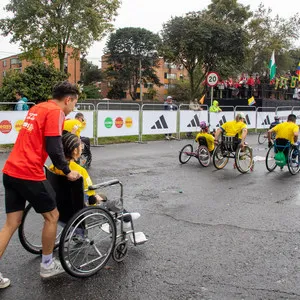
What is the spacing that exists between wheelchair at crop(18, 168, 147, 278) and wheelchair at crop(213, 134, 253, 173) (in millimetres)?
6154

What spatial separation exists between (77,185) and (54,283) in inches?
36.6

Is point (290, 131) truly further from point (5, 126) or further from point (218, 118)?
point (218, 118)

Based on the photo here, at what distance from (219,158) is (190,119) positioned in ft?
23.9

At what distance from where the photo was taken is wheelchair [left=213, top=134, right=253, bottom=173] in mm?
9523

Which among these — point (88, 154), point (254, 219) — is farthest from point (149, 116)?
point (254, 219)

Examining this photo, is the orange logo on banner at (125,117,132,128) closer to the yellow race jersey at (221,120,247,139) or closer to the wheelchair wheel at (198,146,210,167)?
the wheelchair wheel at (198,146,210,167)

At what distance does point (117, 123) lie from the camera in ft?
47.3

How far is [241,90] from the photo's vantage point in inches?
968

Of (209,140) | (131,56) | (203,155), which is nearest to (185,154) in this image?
(203,155)

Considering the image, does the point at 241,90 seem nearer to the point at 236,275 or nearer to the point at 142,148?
the point at 142,148

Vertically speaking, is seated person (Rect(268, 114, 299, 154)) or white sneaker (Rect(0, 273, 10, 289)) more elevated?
seated person (Rect(268, 114, 299, 154))

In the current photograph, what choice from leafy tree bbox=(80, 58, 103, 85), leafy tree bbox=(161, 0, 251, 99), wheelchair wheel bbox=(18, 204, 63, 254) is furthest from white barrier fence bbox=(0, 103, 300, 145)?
leafy tree bbox=(80, 58, 103, 85)

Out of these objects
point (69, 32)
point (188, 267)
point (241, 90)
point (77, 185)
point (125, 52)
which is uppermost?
point (125, 52)

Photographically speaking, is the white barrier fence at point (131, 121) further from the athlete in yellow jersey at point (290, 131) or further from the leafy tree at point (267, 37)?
the leafy tree at point (267, 37)
